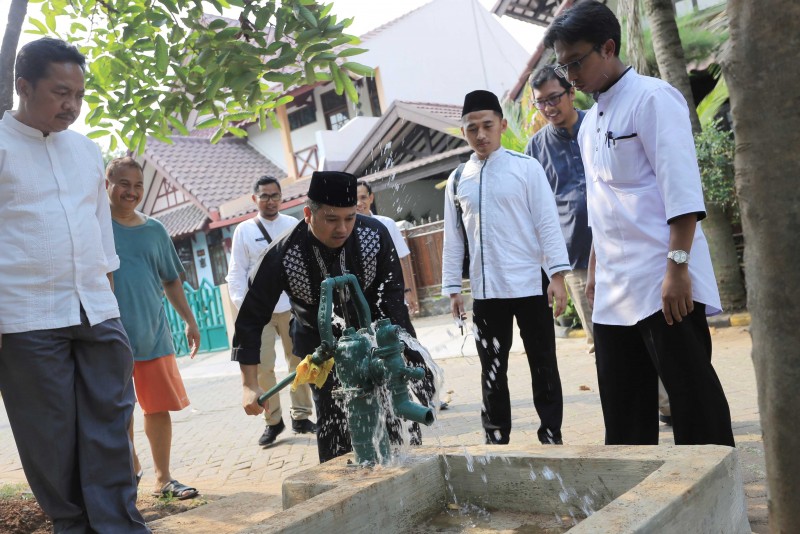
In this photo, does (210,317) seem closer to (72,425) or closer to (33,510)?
(33,510)

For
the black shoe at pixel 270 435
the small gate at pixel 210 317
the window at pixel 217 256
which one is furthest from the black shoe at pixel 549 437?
the window at pixel 217 256

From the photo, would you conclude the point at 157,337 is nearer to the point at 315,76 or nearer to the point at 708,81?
the point at 315,76

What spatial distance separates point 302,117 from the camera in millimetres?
23234

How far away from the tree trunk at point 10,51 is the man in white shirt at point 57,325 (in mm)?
1153

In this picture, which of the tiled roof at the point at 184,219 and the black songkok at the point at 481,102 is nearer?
the black songkok at the point at 481,102

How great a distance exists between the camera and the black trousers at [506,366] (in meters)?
4.41

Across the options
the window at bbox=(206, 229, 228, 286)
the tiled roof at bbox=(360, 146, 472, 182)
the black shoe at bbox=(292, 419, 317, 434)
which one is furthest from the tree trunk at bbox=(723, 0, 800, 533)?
the window at bbox=(206, 229, 228, 286)

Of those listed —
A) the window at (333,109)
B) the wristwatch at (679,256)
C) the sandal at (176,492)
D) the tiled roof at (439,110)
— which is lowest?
the sandal at (176,492)

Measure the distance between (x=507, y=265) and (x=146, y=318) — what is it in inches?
89.3

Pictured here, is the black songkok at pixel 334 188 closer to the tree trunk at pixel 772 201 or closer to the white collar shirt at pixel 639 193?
the white collar shirt at pixel 639 193

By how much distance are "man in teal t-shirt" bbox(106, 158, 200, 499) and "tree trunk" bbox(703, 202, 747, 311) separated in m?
6.31

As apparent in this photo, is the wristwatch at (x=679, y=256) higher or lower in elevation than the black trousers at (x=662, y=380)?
higher

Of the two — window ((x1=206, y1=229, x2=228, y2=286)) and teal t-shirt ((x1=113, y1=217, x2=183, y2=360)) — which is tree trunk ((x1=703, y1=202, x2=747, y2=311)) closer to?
teal t-shirt ((x1=113, y1=217, x2=183, y2=360))

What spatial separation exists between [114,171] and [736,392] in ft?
15.1
